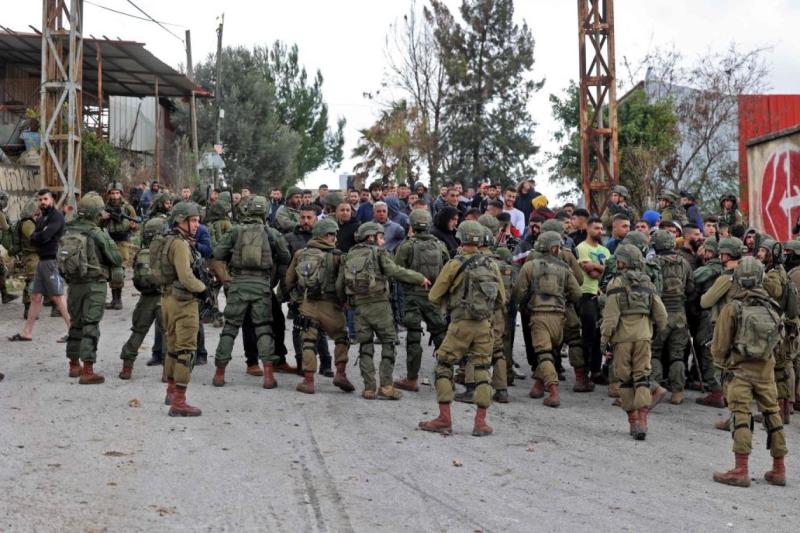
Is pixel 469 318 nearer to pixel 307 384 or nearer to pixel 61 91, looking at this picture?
pixel 307 384

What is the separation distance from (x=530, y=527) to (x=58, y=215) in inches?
348

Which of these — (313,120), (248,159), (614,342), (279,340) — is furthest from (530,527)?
(313,120)

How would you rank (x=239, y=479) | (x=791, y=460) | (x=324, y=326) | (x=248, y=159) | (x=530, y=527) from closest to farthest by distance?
(x=530, y=527)
(x=239, y=479)
(x=791, y=460)
(x=324, y=326)
(x=248, y=159)

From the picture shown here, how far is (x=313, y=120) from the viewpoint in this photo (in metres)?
65.3

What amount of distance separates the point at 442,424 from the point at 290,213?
502cm

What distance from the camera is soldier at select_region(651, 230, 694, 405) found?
11.1 m

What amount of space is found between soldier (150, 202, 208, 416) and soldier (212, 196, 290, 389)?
1.02m

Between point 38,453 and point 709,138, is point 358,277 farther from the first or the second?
point 709,138

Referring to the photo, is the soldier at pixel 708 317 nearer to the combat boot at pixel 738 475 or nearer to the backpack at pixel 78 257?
the combat boot at pixel 738 475

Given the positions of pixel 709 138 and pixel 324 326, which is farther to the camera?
pixel 709 138

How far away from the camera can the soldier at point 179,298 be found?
9320 millimetres

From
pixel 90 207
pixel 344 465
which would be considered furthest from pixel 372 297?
pixel 90 207

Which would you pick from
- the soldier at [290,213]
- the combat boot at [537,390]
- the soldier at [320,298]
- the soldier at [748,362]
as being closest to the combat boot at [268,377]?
the soldier at [320,298]

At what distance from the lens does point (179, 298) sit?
951cm
